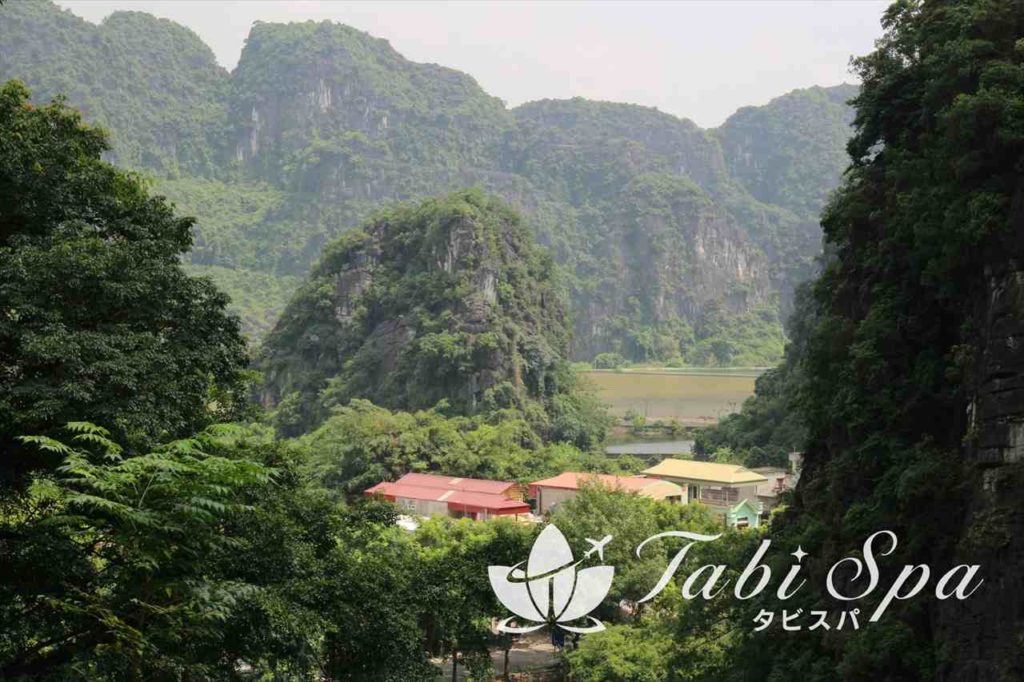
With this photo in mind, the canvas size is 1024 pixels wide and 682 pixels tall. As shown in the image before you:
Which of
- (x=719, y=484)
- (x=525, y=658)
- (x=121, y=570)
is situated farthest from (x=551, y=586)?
(x=719, y=484)

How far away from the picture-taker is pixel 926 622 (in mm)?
13812

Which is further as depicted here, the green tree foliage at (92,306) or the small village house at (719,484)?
the small village house at (719,484)

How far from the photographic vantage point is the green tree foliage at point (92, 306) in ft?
38.2

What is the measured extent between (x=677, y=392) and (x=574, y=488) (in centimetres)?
5392

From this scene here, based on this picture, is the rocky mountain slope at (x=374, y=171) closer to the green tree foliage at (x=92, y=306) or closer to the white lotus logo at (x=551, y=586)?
the white lotus logo at (x=551, y=586)

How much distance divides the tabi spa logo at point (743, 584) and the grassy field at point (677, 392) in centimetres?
5064

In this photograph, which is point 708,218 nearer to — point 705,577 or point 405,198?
point 405,198

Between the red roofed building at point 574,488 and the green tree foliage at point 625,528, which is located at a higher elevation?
the green tree foliage at point 625,528

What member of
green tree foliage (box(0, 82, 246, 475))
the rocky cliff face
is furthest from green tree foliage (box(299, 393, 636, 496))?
the rocky cliff face

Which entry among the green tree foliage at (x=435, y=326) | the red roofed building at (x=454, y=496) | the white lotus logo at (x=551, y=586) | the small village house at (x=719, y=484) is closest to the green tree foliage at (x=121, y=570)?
the white lotus logo at (x=551, y=586)

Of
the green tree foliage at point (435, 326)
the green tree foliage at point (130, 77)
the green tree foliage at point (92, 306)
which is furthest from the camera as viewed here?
the green tree foliage at point (130, 77)

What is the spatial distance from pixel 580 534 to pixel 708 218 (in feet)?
398

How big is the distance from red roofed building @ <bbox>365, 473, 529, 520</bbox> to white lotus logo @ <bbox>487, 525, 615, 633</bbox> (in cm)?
1582

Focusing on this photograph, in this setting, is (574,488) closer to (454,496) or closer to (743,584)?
(454,496)
